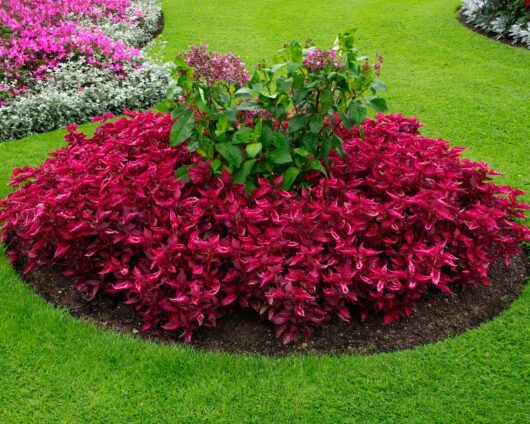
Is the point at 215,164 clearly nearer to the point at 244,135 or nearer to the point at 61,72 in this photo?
the point at 244,135

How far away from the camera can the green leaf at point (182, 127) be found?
3.36 metres

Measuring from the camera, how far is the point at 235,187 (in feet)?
11.2

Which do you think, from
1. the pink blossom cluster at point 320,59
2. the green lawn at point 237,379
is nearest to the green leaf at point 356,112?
the pink blossom cluster at point 320,59

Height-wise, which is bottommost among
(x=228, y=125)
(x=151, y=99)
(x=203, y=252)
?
(x=151, y=99)

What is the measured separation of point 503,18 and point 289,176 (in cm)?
648

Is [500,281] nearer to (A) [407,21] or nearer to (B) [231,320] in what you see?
(B) [231,320]

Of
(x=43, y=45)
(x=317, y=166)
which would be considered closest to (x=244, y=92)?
(x=317, y=166)

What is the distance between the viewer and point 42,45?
7.11m

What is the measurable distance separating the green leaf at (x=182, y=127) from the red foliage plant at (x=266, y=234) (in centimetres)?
21

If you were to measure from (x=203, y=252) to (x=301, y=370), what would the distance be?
0.75 m

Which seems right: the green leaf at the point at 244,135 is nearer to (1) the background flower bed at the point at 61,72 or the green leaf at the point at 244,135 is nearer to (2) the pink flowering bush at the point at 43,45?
(1) the background flower bed at the point at 61,72

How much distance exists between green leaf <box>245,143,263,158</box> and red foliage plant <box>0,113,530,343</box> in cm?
22

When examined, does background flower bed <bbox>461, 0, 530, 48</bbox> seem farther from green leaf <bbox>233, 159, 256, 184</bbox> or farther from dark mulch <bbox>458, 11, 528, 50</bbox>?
green leaf <bbox>233, 159, 256, 184</bbox>

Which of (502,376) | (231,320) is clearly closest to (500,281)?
(502,376)
